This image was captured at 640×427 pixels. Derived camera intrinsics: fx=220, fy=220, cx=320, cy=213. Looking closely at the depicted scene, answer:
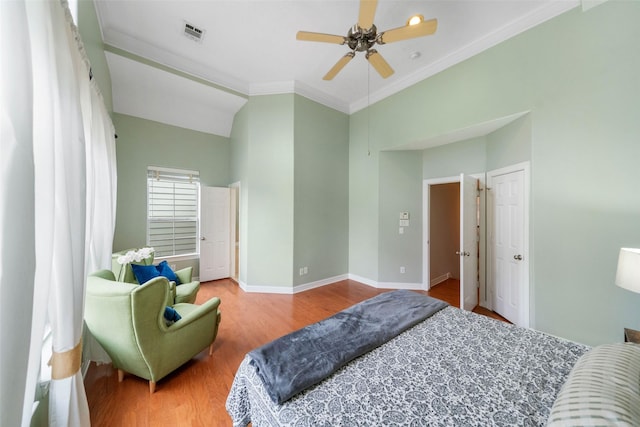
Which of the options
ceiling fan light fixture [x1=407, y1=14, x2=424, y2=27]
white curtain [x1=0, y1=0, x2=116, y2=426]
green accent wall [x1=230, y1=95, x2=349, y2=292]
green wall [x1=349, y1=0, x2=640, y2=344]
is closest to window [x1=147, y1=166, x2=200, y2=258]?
green accent wall [x1=230, y1=95, x2=349, y2=292]

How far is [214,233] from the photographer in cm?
468

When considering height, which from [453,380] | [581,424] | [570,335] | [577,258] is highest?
[577,258]

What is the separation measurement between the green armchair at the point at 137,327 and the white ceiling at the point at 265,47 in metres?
2.96

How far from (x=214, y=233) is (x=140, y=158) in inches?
73.8

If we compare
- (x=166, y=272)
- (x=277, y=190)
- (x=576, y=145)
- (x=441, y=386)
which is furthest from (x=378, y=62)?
(x=166, y=272)

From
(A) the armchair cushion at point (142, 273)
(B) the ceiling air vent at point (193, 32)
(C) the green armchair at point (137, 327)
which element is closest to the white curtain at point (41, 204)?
(C) the green armchair at point (137, 327)

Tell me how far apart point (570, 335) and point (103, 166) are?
17.1ft

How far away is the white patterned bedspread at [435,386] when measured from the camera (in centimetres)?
95

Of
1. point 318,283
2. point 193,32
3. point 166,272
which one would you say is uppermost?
point 193,32

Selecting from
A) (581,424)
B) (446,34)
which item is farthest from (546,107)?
(581,424)

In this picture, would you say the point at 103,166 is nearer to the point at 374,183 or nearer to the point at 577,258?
the point at 374,183

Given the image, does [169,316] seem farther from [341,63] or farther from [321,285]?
[341,63]

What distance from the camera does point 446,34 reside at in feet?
9.10

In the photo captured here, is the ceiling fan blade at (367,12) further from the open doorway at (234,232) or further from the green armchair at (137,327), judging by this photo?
the open doorway at (234,232)
